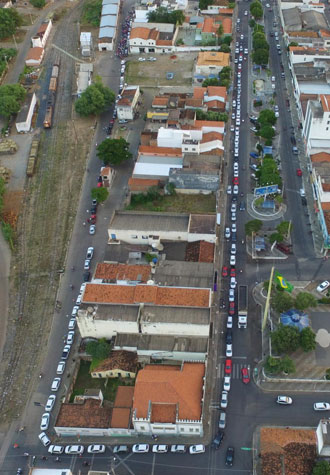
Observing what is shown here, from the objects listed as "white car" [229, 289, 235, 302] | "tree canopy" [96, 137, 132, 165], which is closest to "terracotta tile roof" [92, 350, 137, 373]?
"white car" [229, 289, 235, 302]

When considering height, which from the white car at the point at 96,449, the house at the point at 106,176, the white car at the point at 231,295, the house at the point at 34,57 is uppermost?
the house at the point at 34,57

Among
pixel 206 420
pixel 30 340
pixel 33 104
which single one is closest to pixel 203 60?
pixel 33 104

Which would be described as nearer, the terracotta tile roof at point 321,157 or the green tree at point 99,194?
the green tree at point 99,194

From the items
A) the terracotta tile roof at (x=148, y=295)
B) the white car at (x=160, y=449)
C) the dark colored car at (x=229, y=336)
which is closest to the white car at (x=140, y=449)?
the white car at (x=160, y=449)

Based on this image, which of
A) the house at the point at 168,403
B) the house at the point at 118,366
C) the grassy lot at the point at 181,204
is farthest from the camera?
the grassy lot at the point at 181,204

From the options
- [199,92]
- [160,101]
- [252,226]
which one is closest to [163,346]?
[252,226]

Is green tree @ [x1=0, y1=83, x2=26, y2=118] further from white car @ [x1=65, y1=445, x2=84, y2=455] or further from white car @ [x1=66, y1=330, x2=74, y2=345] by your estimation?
white car @ [x1=65, y1=445, x2=84, y2=455]

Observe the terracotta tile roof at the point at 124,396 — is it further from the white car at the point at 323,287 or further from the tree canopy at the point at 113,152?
the tree canopy at the point at 113,152

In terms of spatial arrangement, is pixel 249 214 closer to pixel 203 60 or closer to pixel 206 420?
pixel 206 420
